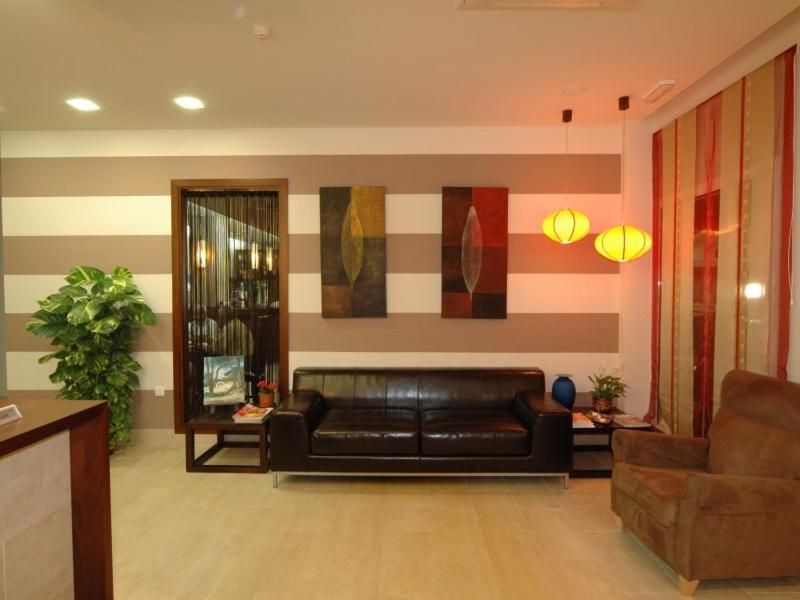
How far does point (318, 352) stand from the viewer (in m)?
4.11

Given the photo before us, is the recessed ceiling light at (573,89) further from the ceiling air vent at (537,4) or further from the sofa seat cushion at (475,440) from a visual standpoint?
the sofa seat cushion at (475,440)

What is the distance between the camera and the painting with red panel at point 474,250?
157 inches

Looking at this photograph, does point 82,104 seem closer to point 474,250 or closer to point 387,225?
point 387,225

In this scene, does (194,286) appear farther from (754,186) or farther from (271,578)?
(754,186)

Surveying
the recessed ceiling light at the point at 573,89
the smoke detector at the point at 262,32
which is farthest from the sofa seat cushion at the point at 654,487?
the smoke detector at the point at 262,32

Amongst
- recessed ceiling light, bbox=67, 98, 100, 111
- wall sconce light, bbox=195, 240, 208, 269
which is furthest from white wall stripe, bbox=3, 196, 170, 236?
recessed ceiling light, bbox=67, 98, 100, 111

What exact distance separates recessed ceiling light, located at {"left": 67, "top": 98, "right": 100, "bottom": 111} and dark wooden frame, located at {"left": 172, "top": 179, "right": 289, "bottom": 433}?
82 cm

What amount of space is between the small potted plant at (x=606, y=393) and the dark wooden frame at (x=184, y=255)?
9.47 ft

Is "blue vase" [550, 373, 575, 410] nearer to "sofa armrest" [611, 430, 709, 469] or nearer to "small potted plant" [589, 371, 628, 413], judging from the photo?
"small potted plant" [589, 371, 628, 413]

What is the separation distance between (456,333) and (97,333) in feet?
10.7

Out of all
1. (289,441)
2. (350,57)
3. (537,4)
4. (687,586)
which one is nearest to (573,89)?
(537,4)

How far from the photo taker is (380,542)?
8.46 ft

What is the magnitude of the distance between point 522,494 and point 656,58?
3216 millimetres

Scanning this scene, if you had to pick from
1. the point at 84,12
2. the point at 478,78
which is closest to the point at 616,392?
the point at 478,78
